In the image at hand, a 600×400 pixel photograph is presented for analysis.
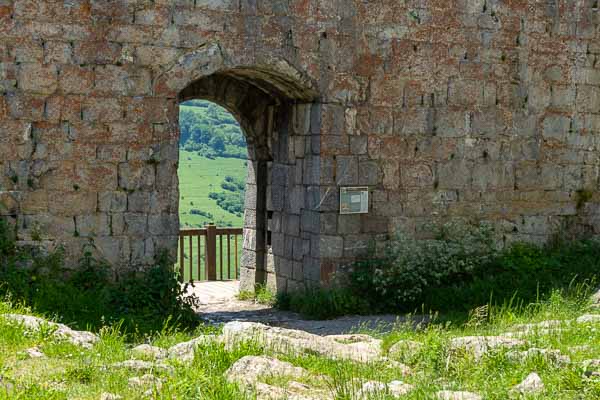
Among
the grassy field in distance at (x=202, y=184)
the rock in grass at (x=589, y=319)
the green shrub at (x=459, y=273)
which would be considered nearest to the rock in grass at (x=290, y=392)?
the rock in grass at (x=589, y=319)

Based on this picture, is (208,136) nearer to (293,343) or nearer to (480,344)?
(293,343)

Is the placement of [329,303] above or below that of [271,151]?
below

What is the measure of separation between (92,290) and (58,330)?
2107 mm

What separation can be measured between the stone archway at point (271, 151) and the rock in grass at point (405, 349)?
11.4 ft

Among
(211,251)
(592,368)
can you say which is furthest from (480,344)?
(211,251)

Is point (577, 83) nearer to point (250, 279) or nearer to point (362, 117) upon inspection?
point (362, 117)

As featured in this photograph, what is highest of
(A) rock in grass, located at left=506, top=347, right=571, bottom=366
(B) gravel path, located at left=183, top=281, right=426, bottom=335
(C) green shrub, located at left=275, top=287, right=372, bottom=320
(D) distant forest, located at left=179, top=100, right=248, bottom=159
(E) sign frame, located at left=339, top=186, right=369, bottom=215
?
(D) distant forest, located at left=179, top=100, right=248, bottom=159

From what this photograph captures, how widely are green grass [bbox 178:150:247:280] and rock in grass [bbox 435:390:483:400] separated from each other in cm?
2217

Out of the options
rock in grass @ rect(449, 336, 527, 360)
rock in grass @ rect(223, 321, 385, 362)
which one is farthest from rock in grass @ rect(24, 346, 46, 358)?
rock in grass @ rect(449, 336, 527, 360)

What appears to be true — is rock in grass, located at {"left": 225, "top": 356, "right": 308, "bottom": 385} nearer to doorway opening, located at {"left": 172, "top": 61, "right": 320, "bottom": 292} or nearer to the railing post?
doorway opening, located at {"left": 172, "top": 61, "right": 320, "bottom": 292}

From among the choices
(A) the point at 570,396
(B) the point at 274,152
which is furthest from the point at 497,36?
(A) the point at 570,396

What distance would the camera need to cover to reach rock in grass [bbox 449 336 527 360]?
651 cm

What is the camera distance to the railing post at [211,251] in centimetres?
1412

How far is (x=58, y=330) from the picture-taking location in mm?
7016
